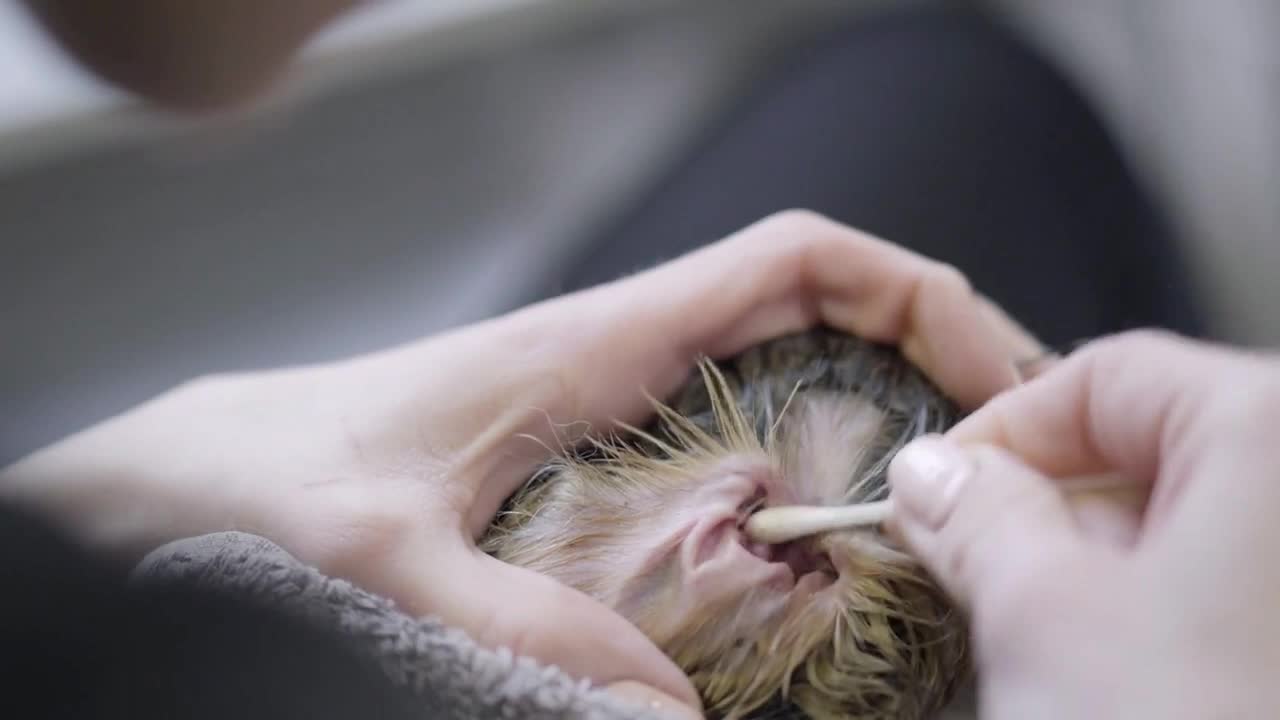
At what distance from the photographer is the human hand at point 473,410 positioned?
32.4 inches

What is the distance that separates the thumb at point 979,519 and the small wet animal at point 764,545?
0.10m

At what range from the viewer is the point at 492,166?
193cm

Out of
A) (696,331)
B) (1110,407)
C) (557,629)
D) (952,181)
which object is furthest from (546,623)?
(952,181)

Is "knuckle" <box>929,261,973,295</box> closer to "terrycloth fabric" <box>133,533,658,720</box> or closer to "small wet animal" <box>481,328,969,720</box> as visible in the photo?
"small wet animal" <box>481,328,969,720</box>

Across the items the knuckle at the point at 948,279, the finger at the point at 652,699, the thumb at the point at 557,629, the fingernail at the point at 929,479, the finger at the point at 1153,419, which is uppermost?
the knuckle at the point at 948,279

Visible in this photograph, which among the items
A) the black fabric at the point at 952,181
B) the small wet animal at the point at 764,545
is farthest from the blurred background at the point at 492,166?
the small wet animal at the point at 764,545

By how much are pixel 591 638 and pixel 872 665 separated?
19cm

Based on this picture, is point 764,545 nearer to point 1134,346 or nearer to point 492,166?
point 1134,346

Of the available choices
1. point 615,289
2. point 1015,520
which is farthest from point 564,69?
point 1015,520

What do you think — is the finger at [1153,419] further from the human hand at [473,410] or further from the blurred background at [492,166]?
the blurred background at [492,166]

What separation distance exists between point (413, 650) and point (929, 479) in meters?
0.31

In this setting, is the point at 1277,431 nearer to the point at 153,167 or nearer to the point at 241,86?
the point at 241,86

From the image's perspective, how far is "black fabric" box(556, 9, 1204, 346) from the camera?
1332 mm

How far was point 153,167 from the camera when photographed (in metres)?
1.33
